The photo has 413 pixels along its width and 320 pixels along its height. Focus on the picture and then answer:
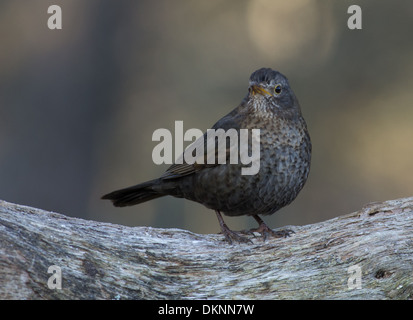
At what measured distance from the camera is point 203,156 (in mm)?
5699

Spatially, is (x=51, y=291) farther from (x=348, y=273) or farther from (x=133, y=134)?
(x=133, y=134)

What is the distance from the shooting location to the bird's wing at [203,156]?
5.57m

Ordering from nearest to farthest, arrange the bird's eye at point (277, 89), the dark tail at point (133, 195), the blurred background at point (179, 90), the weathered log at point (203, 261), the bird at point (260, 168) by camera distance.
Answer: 1. the weathered log at point (203, 261)
2. the bird at point (260, 168)
3. the bird's eye at point (277, 89)
4. the dark tail at point (133, 195)
5. the blurred background at point (179, 90)

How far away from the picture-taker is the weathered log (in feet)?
13.2

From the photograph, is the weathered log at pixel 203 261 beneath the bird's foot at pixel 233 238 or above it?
beneath

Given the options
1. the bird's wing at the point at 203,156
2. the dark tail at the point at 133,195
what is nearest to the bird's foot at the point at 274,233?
the bird's wing at the point at 203,156

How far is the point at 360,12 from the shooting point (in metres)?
9.10

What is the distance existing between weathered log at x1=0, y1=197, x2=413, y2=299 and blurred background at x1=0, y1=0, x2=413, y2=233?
361cm

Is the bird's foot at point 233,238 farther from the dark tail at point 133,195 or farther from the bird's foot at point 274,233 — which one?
the dark tail at point 133,195

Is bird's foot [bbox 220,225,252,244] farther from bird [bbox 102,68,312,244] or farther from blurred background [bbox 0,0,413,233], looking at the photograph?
blurred background [bbox 0,0,413,233]

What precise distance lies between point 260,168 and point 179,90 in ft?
15.8

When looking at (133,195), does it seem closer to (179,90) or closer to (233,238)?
(233,238)

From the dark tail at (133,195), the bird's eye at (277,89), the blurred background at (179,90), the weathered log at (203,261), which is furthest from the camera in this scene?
the blurred background at (179,90)

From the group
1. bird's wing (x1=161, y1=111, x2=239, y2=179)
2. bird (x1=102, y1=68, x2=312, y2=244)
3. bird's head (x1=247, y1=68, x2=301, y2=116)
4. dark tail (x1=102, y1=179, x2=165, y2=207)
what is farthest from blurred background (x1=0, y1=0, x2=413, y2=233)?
bird's head (x1=247, y1=68, x2=301, y2=116)
